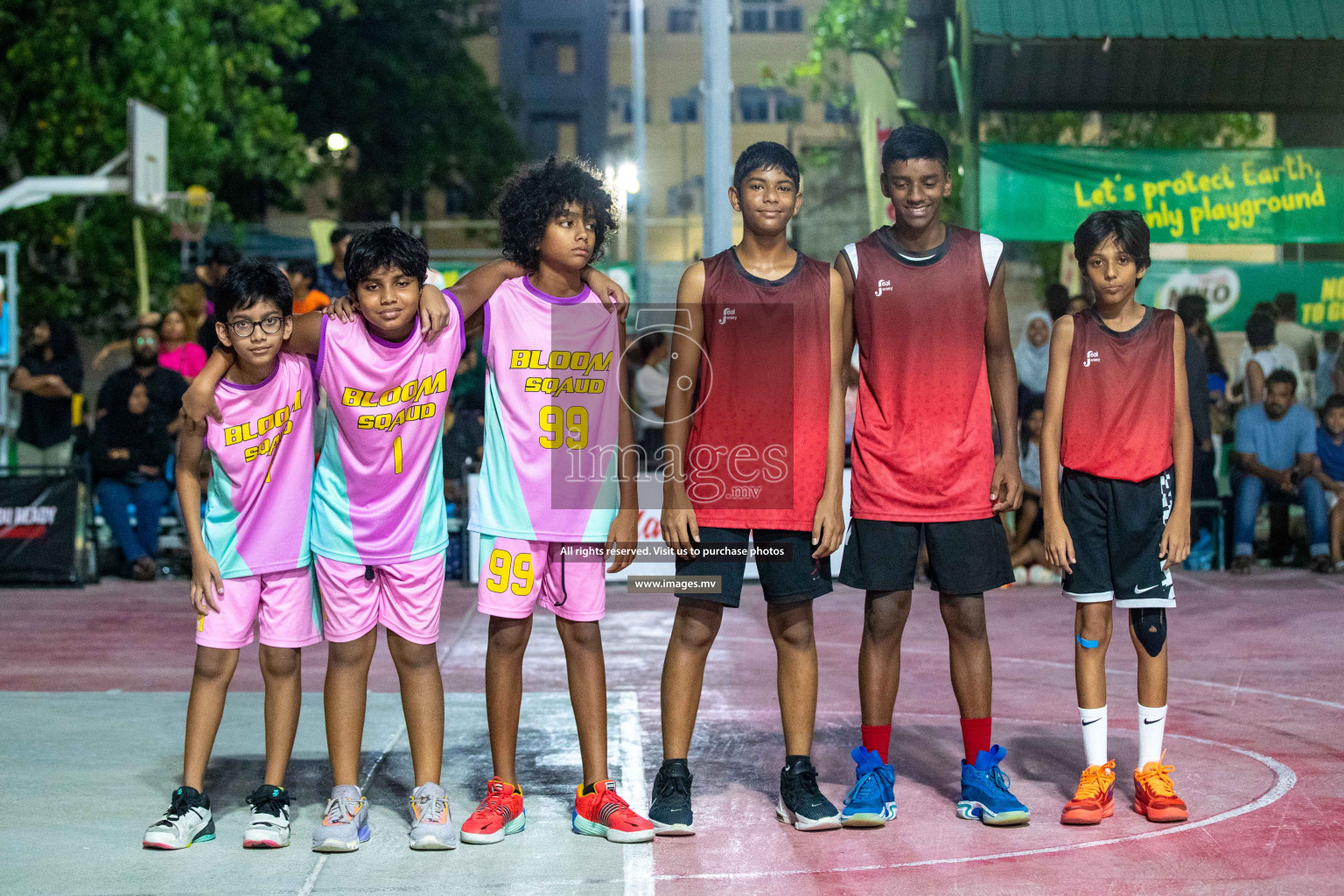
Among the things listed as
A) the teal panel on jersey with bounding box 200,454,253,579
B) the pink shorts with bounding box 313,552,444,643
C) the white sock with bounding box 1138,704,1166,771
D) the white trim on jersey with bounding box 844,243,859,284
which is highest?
the white trim on jersey with bounding box 844,243,859,284

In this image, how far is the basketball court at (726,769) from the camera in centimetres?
443

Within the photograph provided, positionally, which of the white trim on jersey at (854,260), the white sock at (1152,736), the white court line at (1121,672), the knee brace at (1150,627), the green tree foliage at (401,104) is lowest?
the white court line at (1121,672)

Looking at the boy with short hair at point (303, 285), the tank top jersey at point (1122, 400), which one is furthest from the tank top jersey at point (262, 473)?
the boy with short hair at point (303, 285)

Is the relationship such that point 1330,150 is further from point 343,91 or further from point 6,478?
point 343,91

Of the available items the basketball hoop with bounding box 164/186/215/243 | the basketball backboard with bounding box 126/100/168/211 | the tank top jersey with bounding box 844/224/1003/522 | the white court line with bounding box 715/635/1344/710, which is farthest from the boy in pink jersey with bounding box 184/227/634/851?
the basketball hoop with bounding box 164/186/215/243

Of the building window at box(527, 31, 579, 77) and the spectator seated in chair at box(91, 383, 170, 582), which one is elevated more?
the building window at box(527, 31, 579, 77)

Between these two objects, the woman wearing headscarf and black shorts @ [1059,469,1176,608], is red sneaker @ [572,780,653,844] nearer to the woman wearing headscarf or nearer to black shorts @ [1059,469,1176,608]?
black shorts @ [1059,469,1176,608]

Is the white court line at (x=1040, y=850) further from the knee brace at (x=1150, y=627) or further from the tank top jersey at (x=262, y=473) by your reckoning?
the tank top jersey at (x=262, y=473)

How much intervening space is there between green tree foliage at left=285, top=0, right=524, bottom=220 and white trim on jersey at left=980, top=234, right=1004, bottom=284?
1275 inches

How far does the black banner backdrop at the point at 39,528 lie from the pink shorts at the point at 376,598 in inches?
287

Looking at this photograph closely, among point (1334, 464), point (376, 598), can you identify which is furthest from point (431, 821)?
point (1334, 464)

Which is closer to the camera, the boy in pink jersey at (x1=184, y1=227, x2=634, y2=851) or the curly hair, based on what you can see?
the boy in pink jersey at (x1=184, y1=227, x2=634, y2=851)

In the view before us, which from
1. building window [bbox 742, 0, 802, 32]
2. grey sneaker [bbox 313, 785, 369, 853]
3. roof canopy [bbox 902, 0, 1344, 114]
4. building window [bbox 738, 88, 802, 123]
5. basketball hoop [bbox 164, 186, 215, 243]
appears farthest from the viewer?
building window [bbox 742, 0, 802, 32]

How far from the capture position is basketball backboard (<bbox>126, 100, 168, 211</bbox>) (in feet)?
62.1
